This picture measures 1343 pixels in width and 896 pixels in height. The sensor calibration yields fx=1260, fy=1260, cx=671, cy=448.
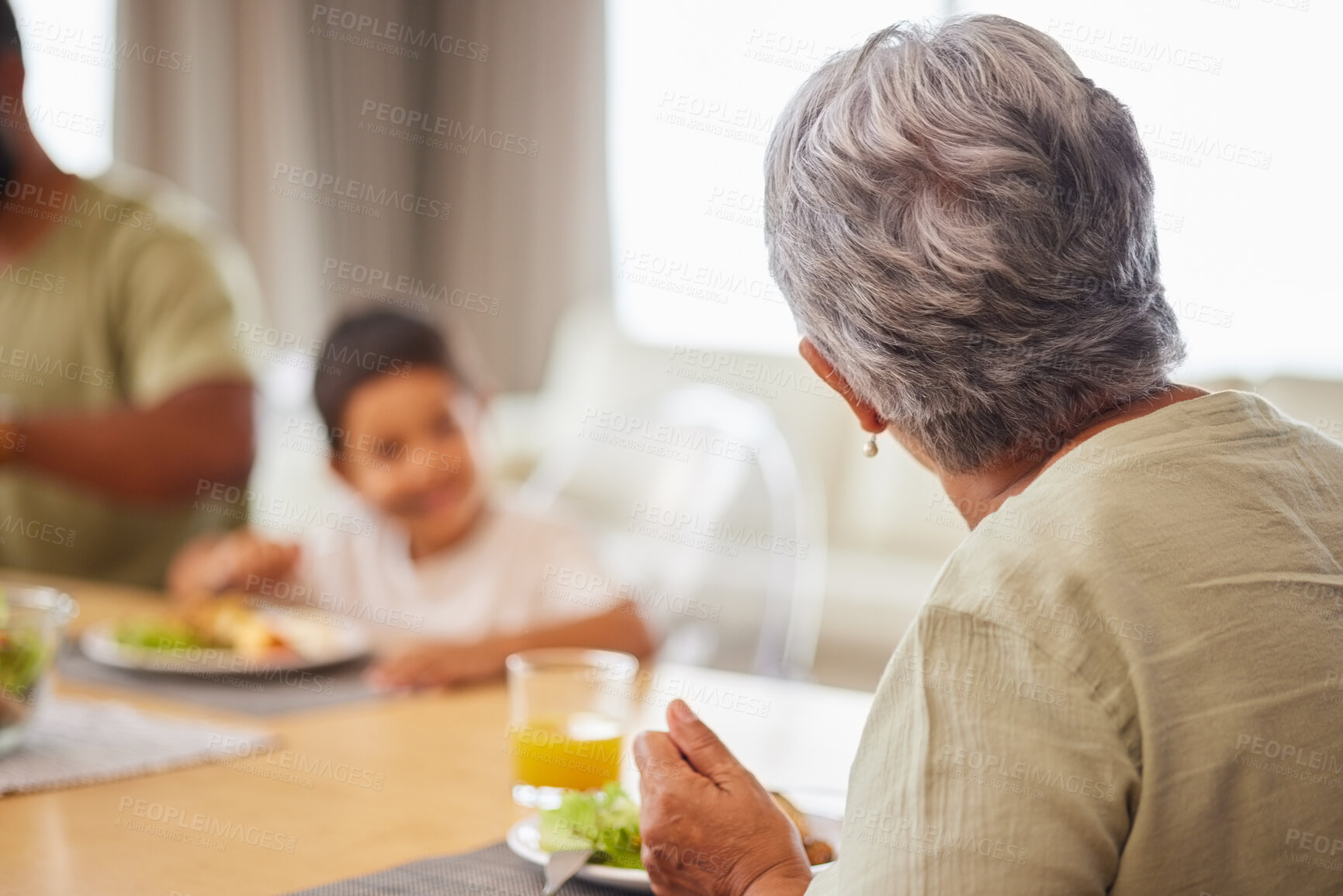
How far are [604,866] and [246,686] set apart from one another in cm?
77

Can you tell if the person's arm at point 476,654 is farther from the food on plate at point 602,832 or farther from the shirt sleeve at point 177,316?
the shirt sleeve at point 177,316

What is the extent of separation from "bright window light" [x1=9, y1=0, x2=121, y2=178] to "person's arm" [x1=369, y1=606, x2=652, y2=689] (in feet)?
9.91

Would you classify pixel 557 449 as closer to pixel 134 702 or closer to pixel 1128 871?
pixel 134 702

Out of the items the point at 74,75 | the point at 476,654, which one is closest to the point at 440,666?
the point at 476,654

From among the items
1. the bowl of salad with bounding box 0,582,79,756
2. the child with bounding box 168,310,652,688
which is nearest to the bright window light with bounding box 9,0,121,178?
the child with bounding box 168,310,652,688

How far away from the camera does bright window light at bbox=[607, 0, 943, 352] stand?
4281 mm

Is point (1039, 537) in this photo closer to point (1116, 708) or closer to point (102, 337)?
point (1116, 708)

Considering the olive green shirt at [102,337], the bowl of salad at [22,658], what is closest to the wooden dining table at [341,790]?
the bowl of salad at [22,658]

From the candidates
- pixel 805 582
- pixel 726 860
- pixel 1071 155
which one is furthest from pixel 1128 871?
pixel 805 582

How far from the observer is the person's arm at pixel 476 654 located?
155cm

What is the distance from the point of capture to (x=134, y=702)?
1.48 meters

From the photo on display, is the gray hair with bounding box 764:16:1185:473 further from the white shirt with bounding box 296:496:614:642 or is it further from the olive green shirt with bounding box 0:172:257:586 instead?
the olive green shirt with bounding box 0:172:257:586

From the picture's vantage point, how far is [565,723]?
Answer: 1.18m

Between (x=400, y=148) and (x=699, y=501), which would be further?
(x=400, y=148)
